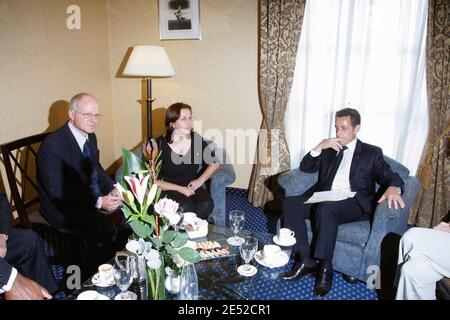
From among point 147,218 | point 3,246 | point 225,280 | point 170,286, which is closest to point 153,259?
point 147,218

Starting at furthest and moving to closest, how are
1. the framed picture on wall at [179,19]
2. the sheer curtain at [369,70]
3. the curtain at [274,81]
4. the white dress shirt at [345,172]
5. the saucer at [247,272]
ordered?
the framed picture on wall at [179,19], the curtain at [274,81], the sheer curtain at [369,70], the white dress shirt at [345,172], the saucer at [247,272]

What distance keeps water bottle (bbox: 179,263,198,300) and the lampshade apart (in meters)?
2.40

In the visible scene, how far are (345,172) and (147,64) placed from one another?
2115 mm

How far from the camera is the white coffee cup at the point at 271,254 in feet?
6.63

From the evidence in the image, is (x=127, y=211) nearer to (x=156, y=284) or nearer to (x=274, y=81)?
(x=156, y=284)

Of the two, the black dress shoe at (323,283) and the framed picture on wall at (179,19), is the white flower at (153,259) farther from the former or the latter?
the framed picture on wall at (179,19)

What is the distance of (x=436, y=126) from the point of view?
129 inches

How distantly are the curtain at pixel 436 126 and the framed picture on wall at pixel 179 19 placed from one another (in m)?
2.25

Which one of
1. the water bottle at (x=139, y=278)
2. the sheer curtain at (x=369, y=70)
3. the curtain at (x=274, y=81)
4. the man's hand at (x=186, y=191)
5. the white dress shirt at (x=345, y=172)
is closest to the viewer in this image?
the water bottle at (x=139, y=278)

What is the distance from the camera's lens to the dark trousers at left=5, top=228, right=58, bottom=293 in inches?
83.6

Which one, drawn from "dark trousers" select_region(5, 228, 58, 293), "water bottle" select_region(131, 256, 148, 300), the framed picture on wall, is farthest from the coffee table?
the framed picture on wall

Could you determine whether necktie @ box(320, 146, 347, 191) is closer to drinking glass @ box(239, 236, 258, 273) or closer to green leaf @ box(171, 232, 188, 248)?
drinking glass @ box(239, 236, 258, 273)

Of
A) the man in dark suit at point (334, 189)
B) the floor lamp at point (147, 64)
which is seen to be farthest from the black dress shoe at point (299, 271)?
the floor lamp at point (147, 64)
